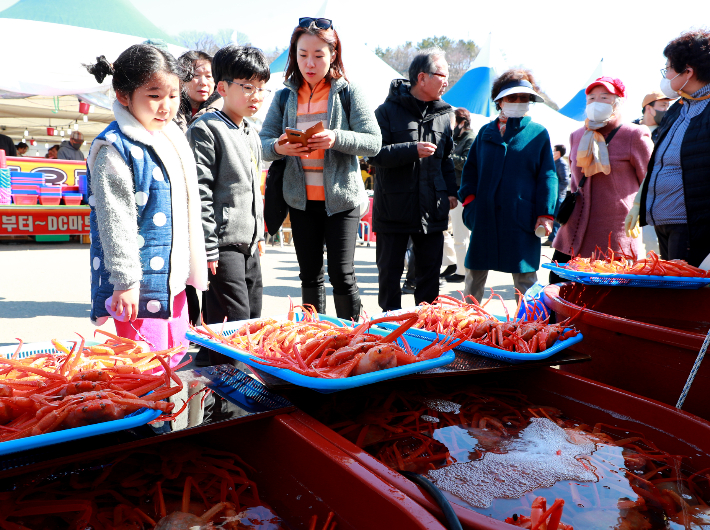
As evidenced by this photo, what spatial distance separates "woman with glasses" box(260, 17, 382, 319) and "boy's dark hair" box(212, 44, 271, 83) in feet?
1.10

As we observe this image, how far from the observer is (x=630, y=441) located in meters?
1.20

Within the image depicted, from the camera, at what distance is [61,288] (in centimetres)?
562

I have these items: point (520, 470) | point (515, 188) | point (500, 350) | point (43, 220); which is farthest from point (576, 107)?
point (520, 470)

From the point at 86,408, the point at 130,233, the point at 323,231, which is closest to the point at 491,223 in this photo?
the point at 323,231

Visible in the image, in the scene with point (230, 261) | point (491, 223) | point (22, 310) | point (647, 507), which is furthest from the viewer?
point (22, 310)

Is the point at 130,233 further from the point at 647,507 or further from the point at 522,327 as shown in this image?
the point at 647,507

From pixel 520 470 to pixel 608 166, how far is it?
124 inches

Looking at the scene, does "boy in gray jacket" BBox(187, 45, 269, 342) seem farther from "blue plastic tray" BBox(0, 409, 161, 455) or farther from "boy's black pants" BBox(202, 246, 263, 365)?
"blue plastic tray" BBox(0, 409, 161, 455)

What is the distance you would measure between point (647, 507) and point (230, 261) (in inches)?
79.9

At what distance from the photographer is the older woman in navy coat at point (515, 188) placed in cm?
357

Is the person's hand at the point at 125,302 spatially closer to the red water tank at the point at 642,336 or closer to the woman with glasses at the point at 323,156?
the woman with glasses at the point at 323,156

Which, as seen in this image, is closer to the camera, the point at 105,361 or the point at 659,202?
the point at 105,361

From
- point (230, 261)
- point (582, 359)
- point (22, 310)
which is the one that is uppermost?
point (230, 261)

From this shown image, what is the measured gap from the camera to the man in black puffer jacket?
3.50 meters
